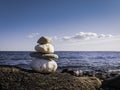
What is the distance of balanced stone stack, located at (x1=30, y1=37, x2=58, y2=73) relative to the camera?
43.8 ft

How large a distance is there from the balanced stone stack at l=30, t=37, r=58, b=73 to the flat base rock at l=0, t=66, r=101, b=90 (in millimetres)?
407

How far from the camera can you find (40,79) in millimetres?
12430

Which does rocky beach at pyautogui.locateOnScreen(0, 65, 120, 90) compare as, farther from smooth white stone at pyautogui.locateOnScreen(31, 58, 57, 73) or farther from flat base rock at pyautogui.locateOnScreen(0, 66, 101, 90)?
Answer: smooth white stone at pyautogui.locateOnScreen(31, 58, 57, 73)

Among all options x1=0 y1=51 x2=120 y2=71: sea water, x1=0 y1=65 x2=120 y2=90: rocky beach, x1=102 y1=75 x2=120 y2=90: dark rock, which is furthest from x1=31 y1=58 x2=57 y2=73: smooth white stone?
x1=0 y1=51 x2=120 y2=71: sea water

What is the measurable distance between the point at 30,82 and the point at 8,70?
1.61 metres

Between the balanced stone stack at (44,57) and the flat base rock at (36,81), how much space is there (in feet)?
1.33

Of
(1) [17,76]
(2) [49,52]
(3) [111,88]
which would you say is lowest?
(3) [111,88]

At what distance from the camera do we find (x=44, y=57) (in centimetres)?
1355

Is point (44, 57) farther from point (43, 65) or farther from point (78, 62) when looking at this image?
point (78, 62)

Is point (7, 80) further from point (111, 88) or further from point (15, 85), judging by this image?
point (111, 88)

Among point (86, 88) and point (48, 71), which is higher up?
point (48, 71)

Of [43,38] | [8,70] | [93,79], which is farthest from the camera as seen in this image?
[93,79]

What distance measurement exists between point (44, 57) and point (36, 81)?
179 centimetres

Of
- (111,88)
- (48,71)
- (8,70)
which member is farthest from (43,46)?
(111,88)
